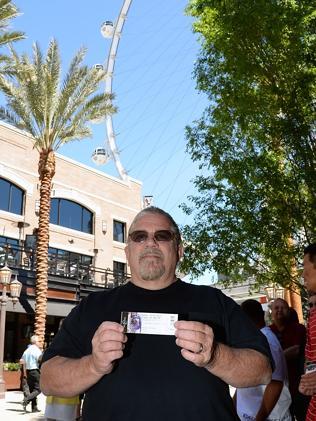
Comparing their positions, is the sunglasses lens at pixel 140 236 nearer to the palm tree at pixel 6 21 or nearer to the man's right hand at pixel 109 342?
the man's right hand at pixel 109 342

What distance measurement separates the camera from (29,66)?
20234 mm

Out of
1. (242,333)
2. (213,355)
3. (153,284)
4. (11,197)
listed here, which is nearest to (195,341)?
(213,355)

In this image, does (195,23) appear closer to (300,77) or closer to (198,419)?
(300,77)

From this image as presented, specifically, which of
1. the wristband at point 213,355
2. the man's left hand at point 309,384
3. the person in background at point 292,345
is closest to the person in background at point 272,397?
the man's left hand at point 309,384

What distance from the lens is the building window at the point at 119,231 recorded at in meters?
35.8

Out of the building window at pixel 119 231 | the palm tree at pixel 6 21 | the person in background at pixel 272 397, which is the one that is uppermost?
the palm tree at pixel 6 21

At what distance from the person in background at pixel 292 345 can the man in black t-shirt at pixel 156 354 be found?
3.02 m

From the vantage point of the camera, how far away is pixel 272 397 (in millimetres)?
3814

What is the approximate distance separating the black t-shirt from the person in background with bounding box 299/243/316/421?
1.00m

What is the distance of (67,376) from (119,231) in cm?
3424

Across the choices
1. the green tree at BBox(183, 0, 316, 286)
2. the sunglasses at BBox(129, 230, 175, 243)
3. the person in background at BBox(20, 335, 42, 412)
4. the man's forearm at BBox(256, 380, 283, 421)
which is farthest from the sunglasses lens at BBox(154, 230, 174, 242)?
the person in background at BBox(20, 335, 42, 412)

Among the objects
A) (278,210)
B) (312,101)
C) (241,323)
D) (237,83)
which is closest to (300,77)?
(312,101)

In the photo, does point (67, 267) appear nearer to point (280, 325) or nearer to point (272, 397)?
point (280, 325)

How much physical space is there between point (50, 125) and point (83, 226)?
42.4ft
